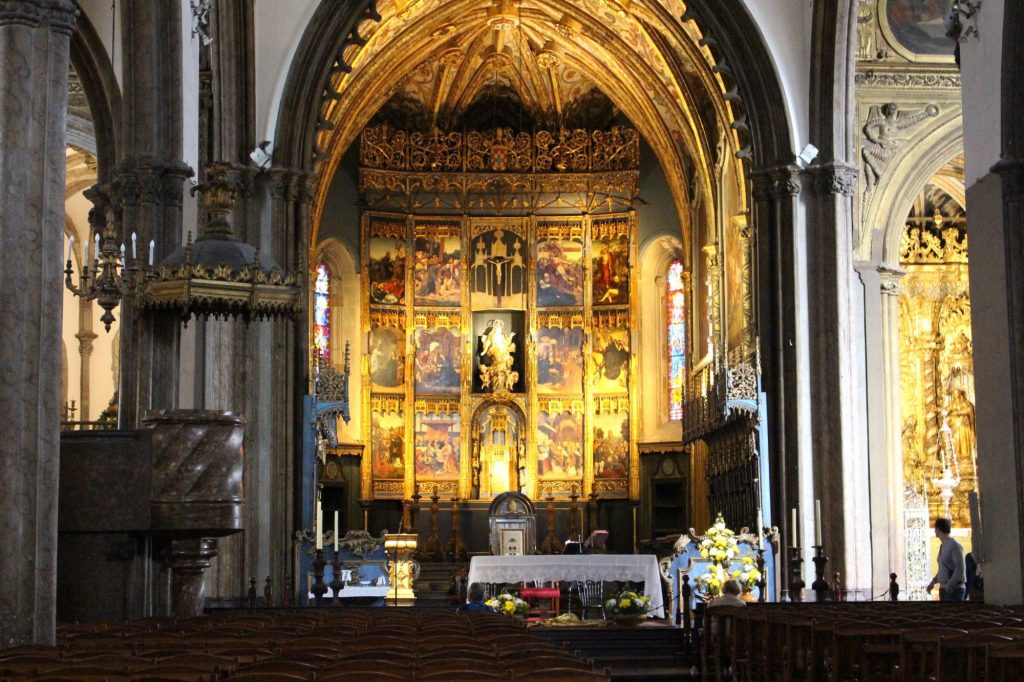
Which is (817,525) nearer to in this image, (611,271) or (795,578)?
(795,578)

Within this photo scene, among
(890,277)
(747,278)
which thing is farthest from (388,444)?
(890,277)

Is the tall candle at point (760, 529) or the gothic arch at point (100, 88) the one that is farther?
the tall candle at point (760, 529)

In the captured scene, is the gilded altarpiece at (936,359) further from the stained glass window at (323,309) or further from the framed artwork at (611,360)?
the stained glass window at (323,309)

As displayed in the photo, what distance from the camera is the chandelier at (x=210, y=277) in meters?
13.2

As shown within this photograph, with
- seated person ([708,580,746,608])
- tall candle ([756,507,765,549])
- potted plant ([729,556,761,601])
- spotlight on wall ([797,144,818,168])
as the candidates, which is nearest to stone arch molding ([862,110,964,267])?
spotlight on wall ([797,144,818,168])

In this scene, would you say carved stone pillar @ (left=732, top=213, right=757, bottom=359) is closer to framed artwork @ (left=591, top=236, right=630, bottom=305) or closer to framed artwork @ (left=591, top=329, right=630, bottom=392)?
framed artwork @ (left=591, top=236, right=630, bottom=305)

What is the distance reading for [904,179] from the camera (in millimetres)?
23062

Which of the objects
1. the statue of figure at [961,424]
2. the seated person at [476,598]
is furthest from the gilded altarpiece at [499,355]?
the seated person at [476,598]

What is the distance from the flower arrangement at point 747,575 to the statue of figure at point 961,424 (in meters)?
9.58

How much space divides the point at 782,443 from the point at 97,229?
990cm

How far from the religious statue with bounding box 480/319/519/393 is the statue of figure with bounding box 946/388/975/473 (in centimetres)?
930

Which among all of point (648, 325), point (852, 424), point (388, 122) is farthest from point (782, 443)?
point (388, 122)

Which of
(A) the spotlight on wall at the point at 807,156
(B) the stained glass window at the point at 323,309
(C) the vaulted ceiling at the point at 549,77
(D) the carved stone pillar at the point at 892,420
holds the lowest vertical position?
(D) the carved stone pillar at the point at 892,420

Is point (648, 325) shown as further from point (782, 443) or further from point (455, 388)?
point (782, 443)
